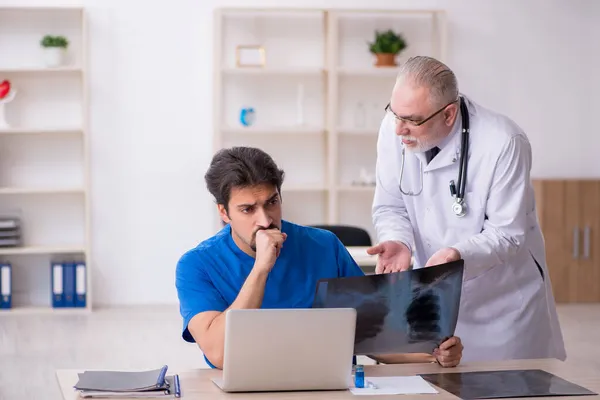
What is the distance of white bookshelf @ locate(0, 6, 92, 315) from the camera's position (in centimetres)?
678

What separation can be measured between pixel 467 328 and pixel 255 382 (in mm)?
1030

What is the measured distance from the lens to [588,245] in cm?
695

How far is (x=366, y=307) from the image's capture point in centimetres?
222

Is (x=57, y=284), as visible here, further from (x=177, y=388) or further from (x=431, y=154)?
(x=177, y=388)

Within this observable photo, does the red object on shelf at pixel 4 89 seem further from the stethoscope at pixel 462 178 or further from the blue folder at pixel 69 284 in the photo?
the stethoscope at pixel 462 178

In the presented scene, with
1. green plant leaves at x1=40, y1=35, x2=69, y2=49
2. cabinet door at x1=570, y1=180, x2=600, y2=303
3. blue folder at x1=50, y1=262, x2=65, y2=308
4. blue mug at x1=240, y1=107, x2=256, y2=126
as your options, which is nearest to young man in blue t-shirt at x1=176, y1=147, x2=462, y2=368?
blue mug at x1=240, y1=107, x2=256, y2=126

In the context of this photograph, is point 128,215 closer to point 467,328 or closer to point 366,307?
point 467,328

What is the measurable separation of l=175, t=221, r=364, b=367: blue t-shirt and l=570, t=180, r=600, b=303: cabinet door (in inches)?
189

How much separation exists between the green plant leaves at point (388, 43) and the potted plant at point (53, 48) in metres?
2.27

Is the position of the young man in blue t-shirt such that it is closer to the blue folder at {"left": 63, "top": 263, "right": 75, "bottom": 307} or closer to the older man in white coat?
the older man in white coat

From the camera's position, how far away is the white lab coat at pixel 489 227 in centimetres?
272

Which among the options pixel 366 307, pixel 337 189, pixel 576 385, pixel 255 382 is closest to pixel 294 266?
pixel 366 307

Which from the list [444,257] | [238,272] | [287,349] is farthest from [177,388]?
[444,257]

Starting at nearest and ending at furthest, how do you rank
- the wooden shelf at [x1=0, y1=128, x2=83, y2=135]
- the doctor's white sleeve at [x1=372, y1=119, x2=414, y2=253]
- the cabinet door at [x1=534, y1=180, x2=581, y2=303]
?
the doctor's white sleeve at [x1=372, y1=119, x2=414, y2=253], the wooden shelf at [x1=0, y1=128, x2=83, y2=135], the cabinet door at [x1=534, y1=180, x2=581, y2=303]
